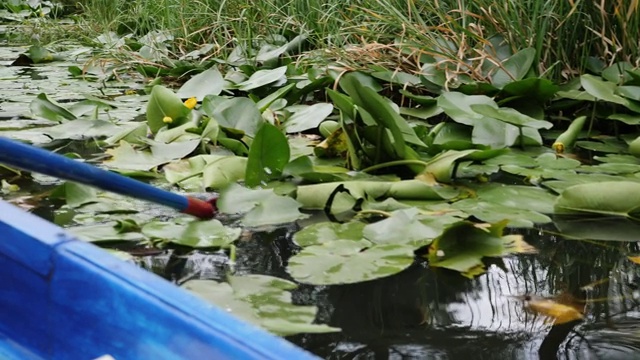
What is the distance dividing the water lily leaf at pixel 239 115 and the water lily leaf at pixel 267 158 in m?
0.36

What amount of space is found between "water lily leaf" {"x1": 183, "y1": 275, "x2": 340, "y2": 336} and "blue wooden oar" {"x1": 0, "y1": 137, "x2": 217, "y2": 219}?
0.15 meters

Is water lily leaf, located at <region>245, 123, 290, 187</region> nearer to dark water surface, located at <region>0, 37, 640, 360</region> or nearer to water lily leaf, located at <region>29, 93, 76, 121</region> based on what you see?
dark water surface, located at <region>0, 37, 640, 360</region>

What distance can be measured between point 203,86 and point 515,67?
3.18ft

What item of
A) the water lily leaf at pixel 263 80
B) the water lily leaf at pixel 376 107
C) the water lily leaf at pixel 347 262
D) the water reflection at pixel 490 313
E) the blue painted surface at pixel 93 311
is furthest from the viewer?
the water lily leaf at pixel 263 80

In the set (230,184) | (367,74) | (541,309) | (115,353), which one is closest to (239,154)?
(230,184)

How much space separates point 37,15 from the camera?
6184mm

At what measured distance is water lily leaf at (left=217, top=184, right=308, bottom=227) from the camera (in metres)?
1.38

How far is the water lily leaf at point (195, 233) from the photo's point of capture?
1265 mm

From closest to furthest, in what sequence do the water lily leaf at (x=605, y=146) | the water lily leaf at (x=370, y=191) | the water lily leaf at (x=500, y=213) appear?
the water lily leaf at (x=500, y=213)
the water lily leaf at (x=370, y=191)
the water lily leaf at (x=605, y=146)

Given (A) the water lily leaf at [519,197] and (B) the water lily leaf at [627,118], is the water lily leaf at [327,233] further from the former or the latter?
(B) the water lily leaf at [627,118]

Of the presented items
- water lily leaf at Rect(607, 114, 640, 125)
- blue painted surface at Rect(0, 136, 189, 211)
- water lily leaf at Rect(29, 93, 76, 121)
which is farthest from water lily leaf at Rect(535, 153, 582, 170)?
water lily leaf at Rect(29, 93, 76, 121)

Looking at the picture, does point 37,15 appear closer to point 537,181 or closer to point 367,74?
point 367,74

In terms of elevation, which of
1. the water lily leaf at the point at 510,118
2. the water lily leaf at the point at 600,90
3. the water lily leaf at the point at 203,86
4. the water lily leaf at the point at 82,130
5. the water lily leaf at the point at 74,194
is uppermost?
the water lily leaf at the point at 600,90

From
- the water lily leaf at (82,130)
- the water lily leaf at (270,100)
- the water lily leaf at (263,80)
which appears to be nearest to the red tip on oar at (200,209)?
the water lily leaf at (270,100)
